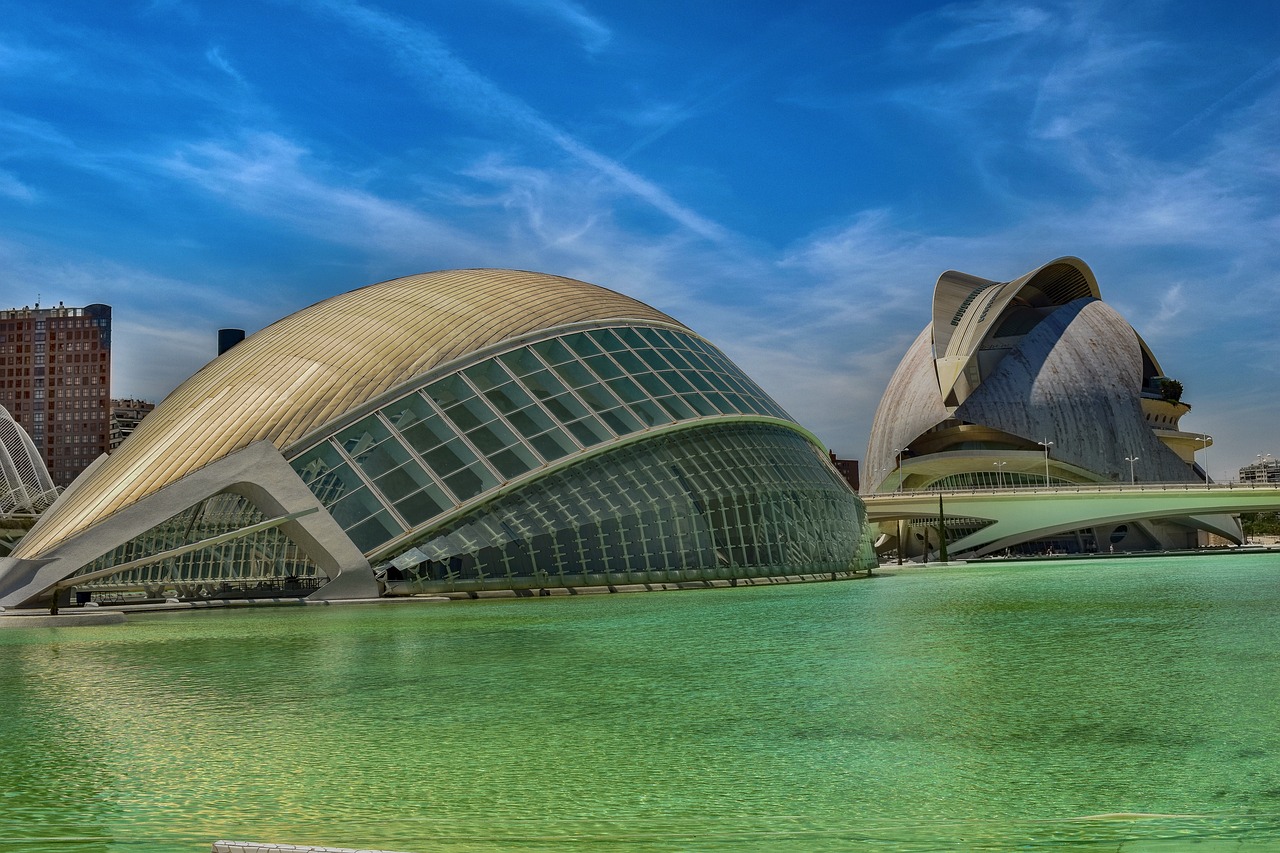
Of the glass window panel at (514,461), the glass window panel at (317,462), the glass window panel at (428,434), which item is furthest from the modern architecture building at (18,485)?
the glass window panel at (514,461)

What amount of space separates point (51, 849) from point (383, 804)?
1.52 m

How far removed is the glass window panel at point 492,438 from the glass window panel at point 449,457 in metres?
0.36

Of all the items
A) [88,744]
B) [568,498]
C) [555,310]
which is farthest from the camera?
[555,310]

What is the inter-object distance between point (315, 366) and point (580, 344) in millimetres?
7369

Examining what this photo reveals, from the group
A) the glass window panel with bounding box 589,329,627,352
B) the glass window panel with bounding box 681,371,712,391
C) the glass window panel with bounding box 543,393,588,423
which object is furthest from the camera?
the glass window panel with bounding box 681,371,712,391

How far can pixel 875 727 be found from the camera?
7945 mm

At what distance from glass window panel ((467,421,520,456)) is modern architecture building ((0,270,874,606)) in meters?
0.05

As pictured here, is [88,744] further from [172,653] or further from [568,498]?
[568,498]

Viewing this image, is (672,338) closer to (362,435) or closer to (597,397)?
(597,397)

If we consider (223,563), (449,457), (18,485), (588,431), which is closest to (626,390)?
(588,431)

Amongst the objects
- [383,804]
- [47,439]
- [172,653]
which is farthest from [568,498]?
[47,439]

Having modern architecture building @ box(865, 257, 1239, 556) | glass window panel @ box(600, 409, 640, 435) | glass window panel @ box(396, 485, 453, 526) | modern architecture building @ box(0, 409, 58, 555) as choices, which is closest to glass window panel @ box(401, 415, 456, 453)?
glass window panel @ box(396, 485, 453, 526)

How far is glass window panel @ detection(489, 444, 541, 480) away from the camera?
Answer: 2739 centimetres

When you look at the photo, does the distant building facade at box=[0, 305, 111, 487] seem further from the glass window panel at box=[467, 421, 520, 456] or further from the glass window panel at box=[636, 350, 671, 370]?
the glass window panel at box=[467, 421, 520, 456]
